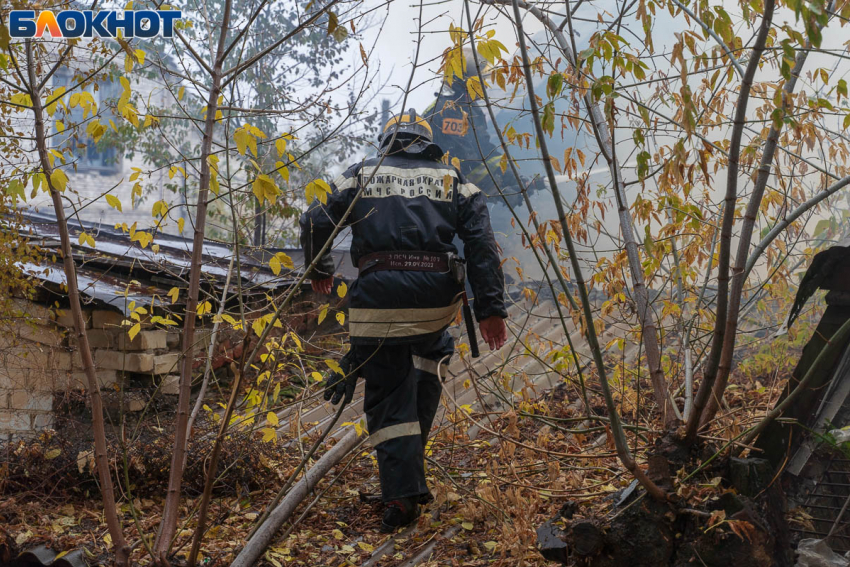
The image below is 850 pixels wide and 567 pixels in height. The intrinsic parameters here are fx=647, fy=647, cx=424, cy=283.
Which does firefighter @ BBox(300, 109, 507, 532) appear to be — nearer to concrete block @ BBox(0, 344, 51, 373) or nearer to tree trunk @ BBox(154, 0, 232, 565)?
tree trunk @ BBox(154, 0, 232, 565)

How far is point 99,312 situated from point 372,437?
255 centimetres

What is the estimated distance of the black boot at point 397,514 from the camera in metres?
2.92

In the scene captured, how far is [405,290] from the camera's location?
3057mm

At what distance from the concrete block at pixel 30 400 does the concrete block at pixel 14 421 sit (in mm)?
46

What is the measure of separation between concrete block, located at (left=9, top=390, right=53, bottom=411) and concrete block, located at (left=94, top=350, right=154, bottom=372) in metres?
0.37

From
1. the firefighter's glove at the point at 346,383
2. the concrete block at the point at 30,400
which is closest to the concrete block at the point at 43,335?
the concrete block at the point at 30,400

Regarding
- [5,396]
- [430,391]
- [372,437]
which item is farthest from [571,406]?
[5,396]

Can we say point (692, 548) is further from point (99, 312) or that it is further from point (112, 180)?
point (112, 180)

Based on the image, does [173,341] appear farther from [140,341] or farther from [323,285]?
[323,285]

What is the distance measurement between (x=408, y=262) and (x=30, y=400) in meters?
2.89

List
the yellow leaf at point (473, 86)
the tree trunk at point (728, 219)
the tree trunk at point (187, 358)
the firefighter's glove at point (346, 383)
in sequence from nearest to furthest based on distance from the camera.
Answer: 1. the tree trunk at point (728, 219)
2. the tree trunk at point (187, 358)
3. the yellow leaf at point (473, 86)
4. the firefighter's glove at point (346, 383)

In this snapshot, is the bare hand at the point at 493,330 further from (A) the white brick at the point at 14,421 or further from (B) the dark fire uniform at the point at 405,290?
(A) the white brick at the point at 14,421

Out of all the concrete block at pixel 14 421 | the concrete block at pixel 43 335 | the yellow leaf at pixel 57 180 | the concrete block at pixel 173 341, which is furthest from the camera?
the concrete block at pixel 173 341

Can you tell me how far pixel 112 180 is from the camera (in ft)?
55.5
